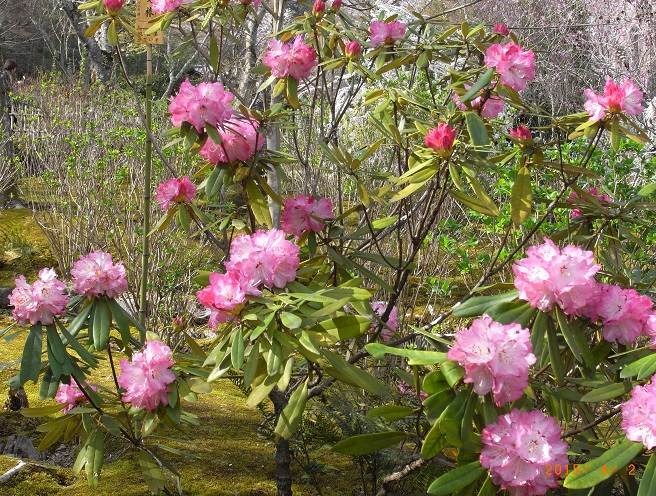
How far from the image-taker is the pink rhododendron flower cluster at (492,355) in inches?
38.4

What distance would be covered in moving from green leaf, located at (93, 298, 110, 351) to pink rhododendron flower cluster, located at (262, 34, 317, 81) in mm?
715

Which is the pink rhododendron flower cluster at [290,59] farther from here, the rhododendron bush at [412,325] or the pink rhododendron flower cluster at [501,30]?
the pink rhododendron flower cluster at [501,30]

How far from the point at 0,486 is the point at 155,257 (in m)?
2.03

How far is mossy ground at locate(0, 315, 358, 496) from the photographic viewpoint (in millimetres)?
1979

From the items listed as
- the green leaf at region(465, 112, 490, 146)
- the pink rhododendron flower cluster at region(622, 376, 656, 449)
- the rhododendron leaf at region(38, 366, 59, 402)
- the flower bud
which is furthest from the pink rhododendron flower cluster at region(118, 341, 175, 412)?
the flower bud

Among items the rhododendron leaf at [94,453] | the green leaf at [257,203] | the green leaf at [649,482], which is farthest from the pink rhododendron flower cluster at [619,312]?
the rhododendron leaf at [94,453]

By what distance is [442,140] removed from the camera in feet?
4.35

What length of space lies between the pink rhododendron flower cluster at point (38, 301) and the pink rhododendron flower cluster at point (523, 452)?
3.11 ft

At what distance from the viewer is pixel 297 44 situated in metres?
1.61

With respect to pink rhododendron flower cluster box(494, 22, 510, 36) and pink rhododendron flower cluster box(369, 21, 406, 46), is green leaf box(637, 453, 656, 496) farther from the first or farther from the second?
pink rhododendron flower cluster box(369, 21, 406, 46)

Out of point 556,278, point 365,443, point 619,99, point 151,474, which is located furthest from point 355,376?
point 619,99

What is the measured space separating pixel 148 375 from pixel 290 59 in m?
0.84

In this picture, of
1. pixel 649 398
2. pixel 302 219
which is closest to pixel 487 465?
pixel 649 398

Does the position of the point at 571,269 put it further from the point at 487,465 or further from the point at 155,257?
the point at 155,257
